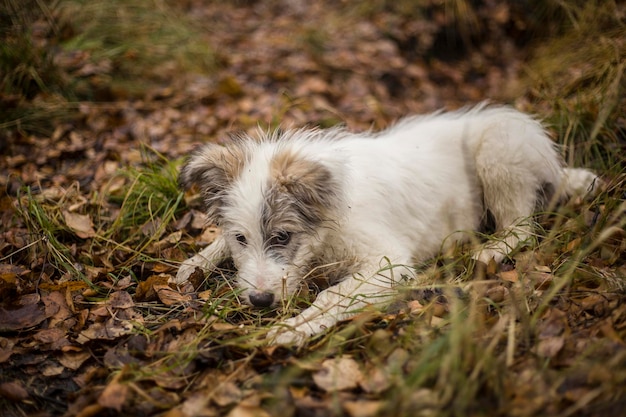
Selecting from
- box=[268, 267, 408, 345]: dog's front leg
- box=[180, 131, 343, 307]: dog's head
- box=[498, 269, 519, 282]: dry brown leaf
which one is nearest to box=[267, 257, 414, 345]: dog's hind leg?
box=[268, 267, 408, 345]: dog's front leg

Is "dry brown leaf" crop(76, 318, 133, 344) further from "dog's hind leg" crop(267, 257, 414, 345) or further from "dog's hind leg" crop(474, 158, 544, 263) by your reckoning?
"dog's hind leg" crop(474, 158, 544, 263)

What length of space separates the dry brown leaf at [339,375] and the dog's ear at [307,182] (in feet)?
3.45

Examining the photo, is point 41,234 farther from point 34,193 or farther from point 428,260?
point 428,260

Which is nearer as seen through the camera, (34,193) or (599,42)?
(34,193)

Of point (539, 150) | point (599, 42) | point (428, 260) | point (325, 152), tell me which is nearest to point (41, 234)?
point (325, 152)

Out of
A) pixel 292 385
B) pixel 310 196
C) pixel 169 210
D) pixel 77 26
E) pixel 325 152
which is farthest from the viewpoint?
pixel 77 26

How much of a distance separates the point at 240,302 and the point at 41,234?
6.33 ft

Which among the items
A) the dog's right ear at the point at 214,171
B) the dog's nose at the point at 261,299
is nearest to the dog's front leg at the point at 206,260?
the dog's right ear at the point at 214,171

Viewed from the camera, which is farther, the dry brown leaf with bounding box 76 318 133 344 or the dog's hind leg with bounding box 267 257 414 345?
the dry brown leaf with bounding box 76 318 133 344

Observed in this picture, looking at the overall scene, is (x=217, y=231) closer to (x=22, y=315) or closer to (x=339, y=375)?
(x=22, y=315)

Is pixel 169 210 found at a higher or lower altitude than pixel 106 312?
higher

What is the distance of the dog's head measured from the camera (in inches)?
131

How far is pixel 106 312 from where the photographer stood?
11.5ft

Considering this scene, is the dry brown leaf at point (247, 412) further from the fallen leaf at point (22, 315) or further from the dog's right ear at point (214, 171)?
the fallen leaf at point (22, 315)
